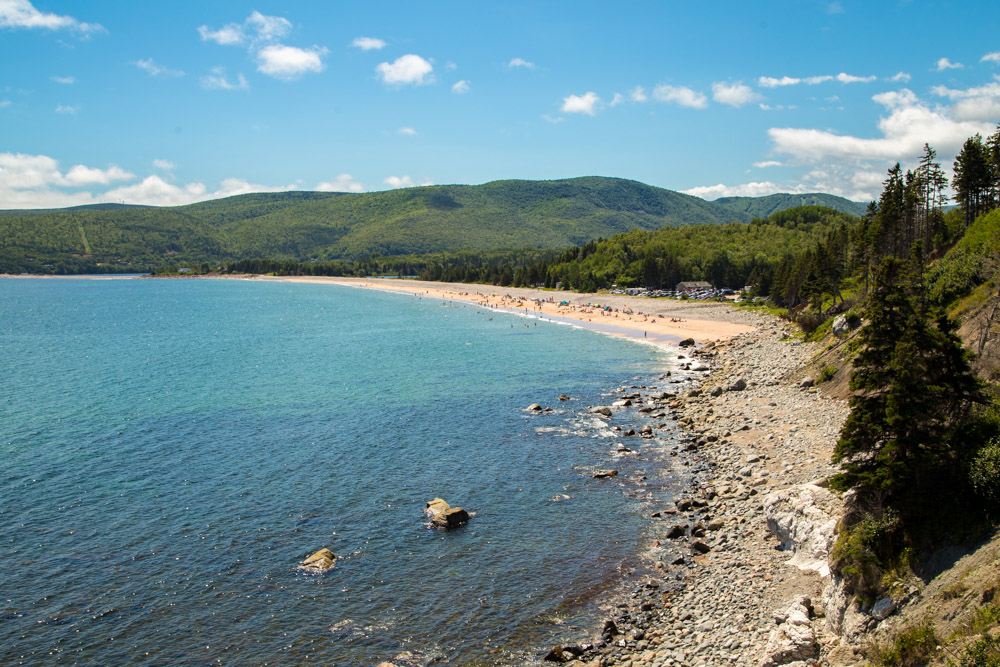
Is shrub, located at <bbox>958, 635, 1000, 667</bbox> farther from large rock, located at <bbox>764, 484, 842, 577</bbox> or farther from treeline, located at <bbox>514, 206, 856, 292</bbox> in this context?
treeline, located at <bbox>514, 206, 856, 292</bbox>

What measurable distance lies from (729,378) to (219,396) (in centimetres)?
4320

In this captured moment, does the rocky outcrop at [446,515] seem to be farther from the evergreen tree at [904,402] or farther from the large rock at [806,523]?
the evergreen tree at [904,402]

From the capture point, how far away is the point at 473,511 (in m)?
29.3

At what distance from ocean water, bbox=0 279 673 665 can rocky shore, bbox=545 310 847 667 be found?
5.78 feet

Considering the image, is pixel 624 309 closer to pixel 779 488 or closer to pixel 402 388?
pixel 402 388

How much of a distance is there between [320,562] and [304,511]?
5414 mm

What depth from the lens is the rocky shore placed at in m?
17.6

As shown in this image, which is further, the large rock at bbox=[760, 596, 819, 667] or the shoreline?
→ the shoreline

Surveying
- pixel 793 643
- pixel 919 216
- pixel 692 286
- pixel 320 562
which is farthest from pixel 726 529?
pixel 692 286

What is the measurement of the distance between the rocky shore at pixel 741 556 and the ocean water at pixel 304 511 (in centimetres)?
176

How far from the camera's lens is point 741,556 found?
75.0 feet

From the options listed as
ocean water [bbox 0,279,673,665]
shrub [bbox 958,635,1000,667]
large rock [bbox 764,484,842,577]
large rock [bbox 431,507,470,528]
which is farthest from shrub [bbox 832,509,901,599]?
Result: large rock [bbox 431,507,470,528]

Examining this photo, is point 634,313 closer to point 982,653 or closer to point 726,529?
point 726,529

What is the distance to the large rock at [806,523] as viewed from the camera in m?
20.0
